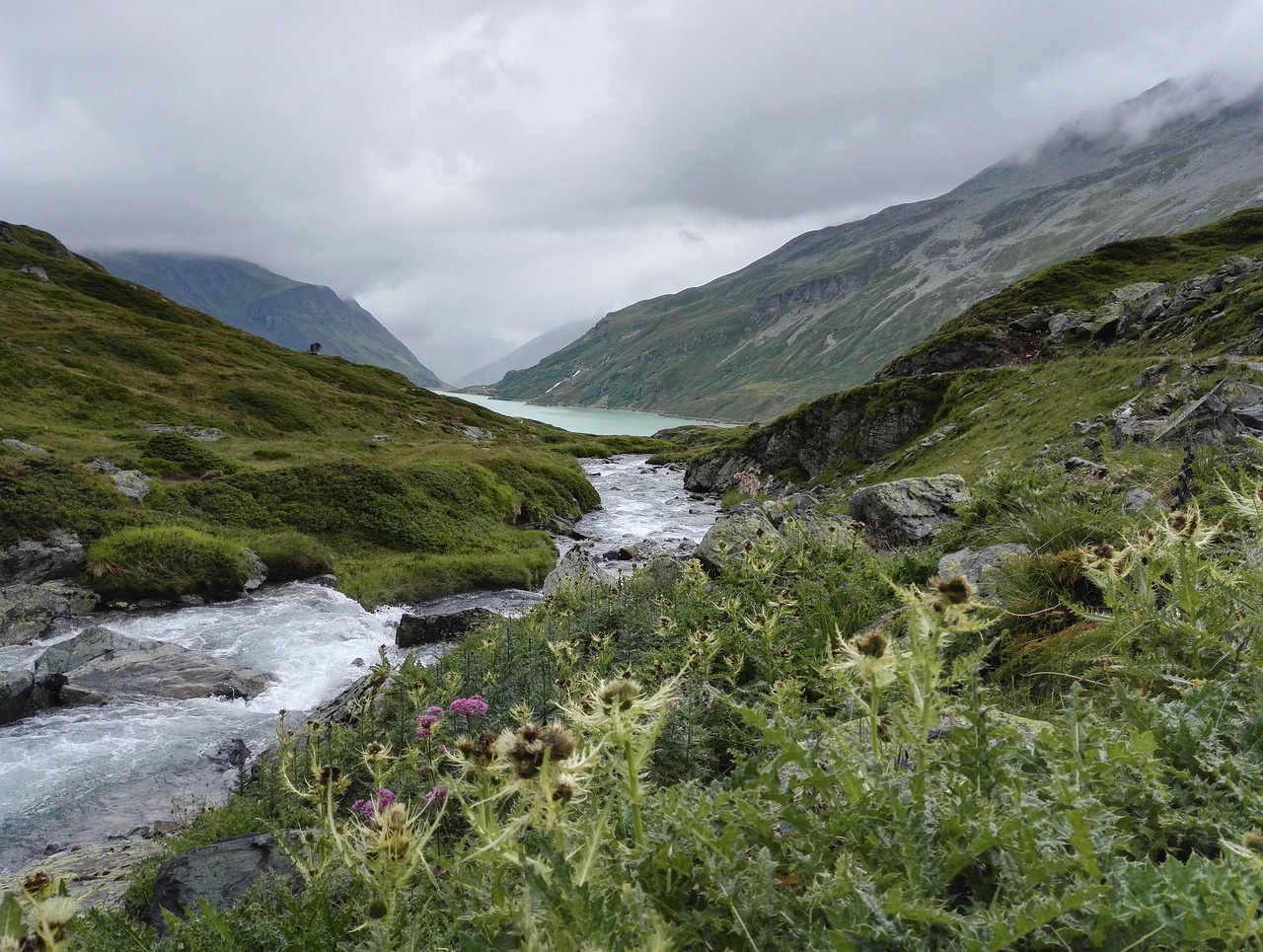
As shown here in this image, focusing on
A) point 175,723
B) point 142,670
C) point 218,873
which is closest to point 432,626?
point 175,723

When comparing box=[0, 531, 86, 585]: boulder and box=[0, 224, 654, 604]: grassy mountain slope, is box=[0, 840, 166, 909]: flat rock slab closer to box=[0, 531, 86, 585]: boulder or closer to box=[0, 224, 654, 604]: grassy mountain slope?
box=[0, 224, 654, 604]: grassy mountain slope

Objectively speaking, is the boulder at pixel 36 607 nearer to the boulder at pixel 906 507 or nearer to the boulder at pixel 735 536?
the boulder at pixel 735 536

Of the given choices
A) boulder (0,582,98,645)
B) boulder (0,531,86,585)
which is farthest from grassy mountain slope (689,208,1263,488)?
boulder (0,531,86,585)

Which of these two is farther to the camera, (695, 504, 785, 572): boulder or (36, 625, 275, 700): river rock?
(36, 625, 275, 700): river rock

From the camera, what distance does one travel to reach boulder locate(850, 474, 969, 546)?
14.8 metres

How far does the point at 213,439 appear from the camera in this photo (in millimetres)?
39906

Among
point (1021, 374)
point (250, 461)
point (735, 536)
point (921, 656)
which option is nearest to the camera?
point (921, 656)

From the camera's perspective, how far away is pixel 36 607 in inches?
642

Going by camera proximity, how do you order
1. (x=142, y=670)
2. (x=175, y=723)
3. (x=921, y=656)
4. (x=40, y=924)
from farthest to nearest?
1. (x=142, y=670)
2. (x=175, y=723)
3. (x=921, y=656)
4. (x=40, y=924)

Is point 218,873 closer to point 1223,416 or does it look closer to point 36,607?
point 1223,416

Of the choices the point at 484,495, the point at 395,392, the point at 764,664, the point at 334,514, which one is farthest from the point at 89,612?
the point at 395,392

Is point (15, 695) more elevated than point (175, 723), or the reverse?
point (15, 695)

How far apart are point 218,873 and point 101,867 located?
3840 millimetres

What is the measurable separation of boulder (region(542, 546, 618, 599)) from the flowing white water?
1.75 metres
